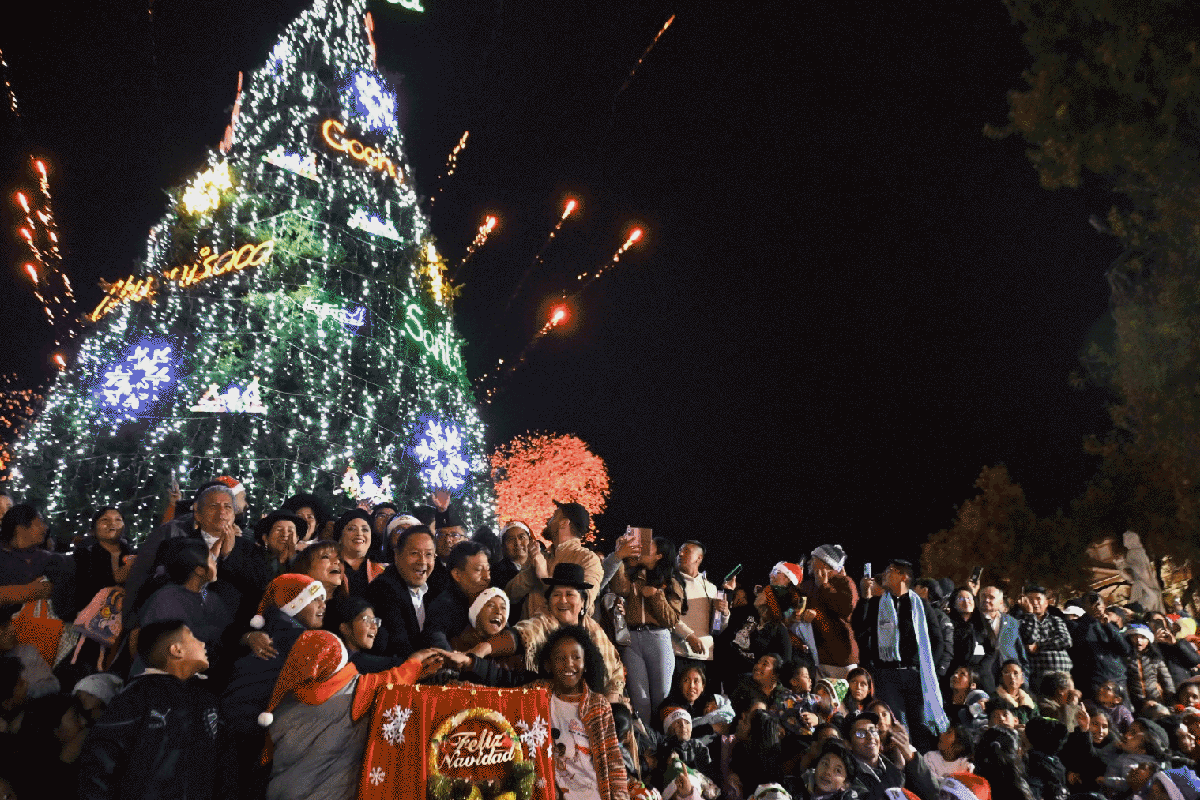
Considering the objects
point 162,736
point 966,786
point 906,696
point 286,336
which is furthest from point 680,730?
point 286,336

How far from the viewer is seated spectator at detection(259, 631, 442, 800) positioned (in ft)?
14.8

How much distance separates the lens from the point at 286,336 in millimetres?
15070

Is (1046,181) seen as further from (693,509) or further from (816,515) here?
(693,509)

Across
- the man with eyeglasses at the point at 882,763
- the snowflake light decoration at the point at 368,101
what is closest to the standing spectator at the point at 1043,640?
the man with eyeglasses at the point at 882,763

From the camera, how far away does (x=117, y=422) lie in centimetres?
1402

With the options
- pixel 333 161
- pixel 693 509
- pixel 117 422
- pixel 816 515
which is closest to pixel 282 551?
pixel 117 422

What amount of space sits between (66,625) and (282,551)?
1.89 metres

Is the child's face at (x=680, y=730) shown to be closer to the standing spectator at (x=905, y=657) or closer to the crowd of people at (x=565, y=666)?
the crowd of people at (x=565, y=666)

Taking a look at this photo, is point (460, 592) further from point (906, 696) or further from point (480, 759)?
point (906, 696)

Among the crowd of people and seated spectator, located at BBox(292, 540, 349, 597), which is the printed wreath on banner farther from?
seated spectator, located at BBox(292, 540, 349, 597)

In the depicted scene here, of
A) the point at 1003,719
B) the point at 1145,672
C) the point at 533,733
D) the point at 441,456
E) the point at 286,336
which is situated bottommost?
the point at 533,733

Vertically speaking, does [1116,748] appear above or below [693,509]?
below

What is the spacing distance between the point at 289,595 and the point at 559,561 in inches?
84.5

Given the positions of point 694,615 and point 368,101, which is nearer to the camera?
point 694,615
